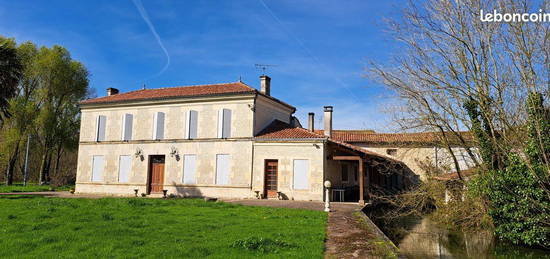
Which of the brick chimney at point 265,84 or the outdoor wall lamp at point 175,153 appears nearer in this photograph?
the outdoor wall lamp at point 175,153

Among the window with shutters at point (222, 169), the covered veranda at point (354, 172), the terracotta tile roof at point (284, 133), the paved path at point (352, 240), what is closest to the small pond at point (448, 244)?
the paved path at point (352, 240)

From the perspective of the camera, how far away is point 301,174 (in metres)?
17.9

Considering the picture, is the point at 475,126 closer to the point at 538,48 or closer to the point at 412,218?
the point at 538,48

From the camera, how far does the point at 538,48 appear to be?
8164 millimetres

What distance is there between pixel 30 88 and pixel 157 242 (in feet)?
97.7

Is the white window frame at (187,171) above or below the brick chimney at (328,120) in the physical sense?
below

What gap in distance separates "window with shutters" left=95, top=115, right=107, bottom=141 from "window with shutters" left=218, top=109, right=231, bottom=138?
776 cm

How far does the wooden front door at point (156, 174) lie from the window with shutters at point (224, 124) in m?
3.93

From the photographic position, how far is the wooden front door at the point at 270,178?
18.6 meters

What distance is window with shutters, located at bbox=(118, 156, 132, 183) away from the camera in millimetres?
21500

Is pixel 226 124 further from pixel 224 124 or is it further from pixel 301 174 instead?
pixel 301 174

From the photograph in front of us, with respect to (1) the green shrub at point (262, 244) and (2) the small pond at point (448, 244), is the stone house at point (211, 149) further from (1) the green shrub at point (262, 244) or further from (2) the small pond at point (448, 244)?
(1) the green shrub at point (262, 244)

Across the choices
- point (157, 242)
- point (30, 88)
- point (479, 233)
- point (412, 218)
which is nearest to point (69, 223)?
point (157, 242)

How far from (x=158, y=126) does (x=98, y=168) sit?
15.6ft
